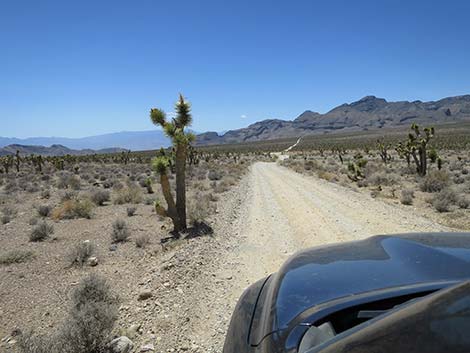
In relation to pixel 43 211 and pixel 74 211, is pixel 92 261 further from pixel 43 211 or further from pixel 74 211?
pixel 43 211

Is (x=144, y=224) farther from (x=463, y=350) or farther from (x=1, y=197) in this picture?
(x=463, y=350)

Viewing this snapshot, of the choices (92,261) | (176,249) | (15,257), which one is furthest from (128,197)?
(176,249)

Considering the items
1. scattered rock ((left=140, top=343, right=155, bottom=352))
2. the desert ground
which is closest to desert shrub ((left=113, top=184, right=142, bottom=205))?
the desert ground

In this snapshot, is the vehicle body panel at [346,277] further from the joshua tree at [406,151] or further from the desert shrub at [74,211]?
the joshua tree at [406,151]

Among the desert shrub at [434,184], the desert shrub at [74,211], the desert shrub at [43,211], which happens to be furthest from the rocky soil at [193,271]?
the desert shrub at [434,184]

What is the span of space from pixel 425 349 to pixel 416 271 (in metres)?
1.19

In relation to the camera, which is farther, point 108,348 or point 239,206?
point 239,206

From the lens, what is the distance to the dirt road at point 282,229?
5816 millimetres

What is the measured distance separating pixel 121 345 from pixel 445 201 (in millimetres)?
11935

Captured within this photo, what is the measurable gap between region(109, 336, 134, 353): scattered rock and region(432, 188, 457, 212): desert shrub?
38.0 ft

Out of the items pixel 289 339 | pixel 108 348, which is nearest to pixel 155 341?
pixel 108 348

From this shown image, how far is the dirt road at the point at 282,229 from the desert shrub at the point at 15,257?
5070 millimetres

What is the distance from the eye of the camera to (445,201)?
12414 mm

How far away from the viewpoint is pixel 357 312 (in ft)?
6.14
